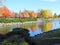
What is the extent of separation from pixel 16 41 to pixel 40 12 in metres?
108

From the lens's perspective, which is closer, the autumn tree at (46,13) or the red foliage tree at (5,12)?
the red foliage tree at (5,12)

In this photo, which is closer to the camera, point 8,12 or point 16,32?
point 16,32

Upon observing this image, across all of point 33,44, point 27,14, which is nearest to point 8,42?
point 33,44

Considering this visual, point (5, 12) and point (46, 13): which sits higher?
point (5, 12)

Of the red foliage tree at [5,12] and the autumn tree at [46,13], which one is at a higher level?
the red foliage tree at [5,12]

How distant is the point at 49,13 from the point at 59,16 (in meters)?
27.1

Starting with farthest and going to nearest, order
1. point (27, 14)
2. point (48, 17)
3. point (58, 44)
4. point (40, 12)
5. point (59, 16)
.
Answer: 1. point (59, 16)
2. point (48, 17)
3. point (40, 12)
4. point (27, 14)
5. point (58, 44)

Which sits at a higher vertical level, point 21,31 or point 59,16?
point 21,31

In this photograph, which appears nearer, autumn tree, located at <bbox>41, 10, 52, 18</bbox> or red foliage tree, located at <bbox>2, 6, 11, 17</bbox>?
red foliage tree, located at <bbox>2, 6, 11, 17</bbox>

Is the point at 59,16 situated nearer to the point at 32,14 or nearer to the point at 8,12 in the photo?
the point at 32,14

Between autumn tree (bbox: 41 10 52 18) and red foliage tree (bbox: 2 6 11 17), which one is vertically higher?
red foliage tree (bbox: 2 6 11 17)

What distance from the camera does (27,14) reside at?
328 ft

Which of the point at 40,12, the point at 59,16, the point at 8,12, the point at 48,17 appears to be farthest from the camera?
the point at 59,16

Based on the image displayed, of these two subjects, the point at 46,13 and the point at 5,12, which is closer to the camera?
the point at 5,12
